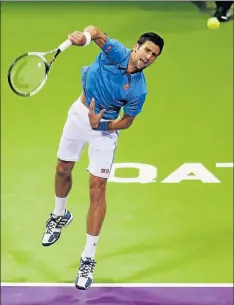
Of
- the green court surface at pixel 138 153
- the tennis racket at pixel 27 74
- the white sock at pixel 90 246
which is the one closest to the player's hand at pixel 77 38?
the tennis racket at pixel 27 74

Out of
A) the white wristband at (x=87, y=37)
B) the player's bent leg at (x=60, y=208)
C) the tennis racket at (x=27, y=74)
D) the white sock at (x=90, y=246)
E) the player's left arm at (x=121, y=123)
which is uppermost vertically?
the white wristband at (x=87, y=37)

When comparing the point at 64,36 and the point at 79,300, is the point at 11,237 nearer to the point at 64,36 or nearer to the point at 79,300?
the point at 79,300

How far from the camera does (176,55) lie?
11.4m

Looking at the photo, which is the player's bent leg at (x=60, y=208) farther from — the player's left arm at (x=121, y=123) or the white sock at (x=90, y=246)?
the player's left arm at (x=121, y=123)

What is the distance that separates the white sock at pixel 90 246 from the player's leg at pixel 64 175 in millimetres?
473

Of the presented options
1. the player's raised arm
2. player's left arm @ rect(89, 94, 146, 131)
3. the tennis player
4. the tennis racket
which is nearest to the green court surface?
the tennis player

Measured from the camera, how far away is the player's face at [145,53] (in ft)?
23.6

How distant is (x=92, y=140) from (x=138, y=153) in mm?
2265

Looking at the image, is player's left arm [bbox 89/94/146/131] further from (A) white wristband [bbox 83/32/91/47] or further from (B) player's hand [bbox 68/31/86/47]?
(B) player's hand [bbox 68/31/86/47]

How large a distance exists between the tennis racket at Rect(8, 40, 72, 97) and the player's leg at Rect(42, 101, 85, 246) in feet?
2.35

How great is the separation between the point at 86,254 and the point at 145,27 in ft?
15.7

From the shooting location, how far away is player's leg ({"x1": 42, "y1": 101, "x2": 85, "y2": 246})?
7816 millimetres

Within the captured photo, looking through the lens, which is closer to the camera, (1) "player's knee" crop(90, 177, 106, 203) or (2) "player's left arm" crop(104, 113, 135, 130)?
(2) "player's left arm" crop(104, 113, 135, 130)

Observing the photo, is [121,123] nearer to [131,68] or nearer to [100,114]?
[100,114]
